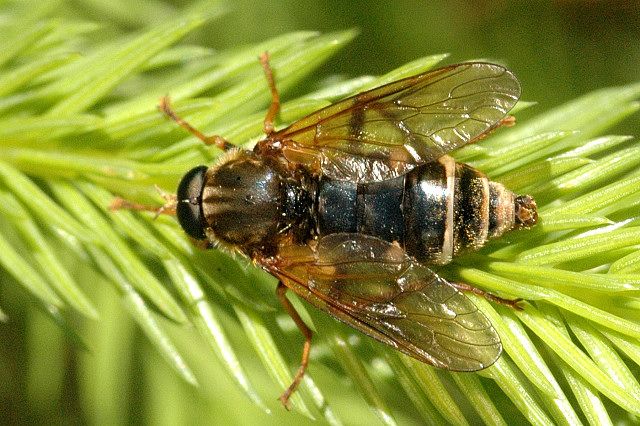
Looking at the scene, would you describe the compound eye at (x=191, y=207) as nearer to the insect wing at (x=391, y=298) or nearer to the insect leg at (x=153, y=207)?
the insect leg at (x=153, y=207)

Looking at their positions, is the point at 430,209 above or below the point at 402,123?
below

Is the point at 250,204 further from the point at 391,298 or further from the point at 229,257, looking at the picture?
the point at 391,298

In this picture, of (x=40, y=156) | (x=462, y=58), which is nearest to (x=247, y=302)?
(x=40, y=156)

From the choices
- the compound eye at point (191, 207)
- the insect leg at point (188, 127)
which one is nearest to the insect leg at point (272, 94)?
the insect leg at point (188, 127)

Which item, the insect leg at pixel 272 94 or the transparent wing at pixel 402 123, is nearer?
the insect leg at pixel 272 94

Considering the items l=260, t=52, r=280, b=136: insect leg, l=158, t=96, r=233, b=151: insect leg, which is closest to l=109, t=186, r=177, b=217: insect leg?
l=158, t=96, r=233, b=151: insect leg

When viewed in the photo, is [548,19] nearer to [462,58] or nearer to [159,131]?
[462,58]

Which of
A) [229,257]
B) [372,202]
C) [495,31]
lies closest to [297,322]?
[229,257]
